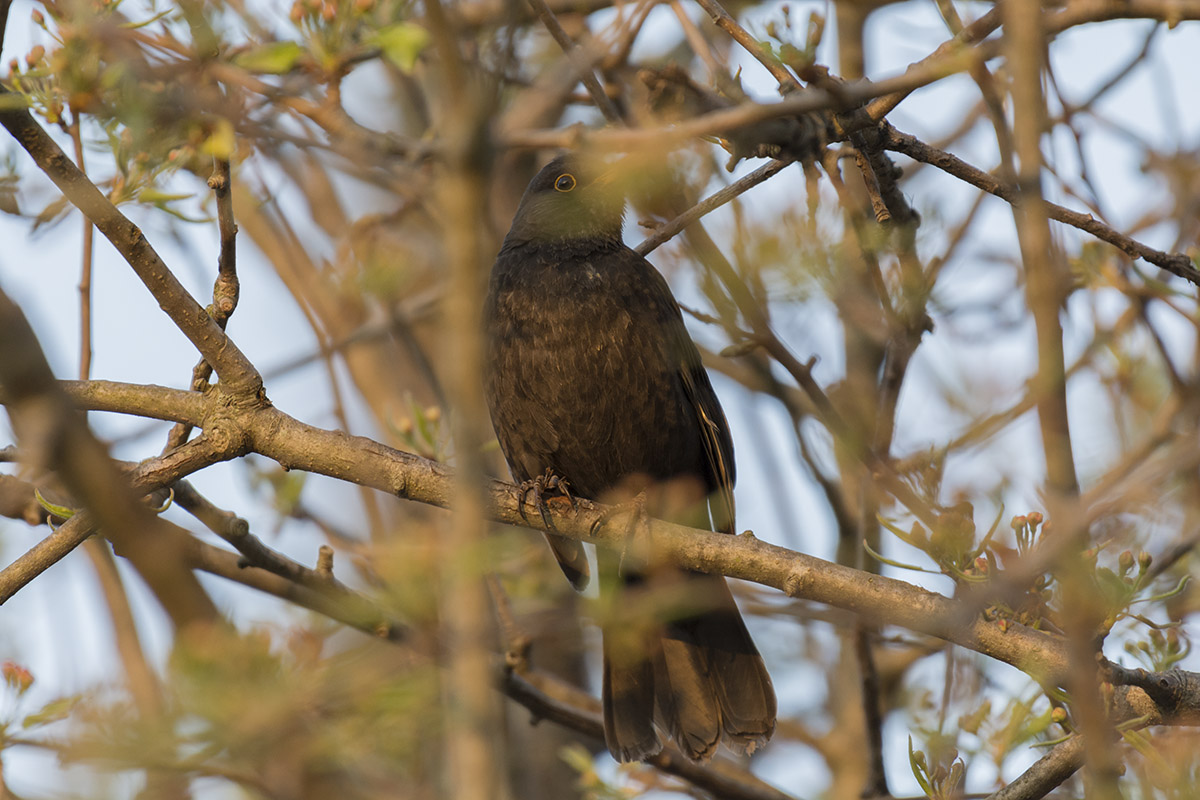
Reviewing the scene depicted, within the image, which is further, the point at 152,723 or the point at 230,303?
the point at 230,303

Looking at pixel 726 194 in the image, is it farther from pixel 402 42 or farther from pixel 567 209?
pixel 567 209

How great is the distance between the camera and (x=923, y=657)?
5.19 metres

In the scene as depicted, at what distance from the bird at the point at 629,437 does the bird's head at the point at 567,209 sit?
0.03 metres

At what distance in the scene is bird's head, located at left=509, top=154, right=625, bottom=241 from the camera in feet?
16.3

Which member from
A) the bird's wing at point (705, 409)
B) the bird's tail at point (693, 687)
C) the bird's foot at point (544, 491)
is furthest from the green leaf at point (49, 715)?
the bird's wing at point (705, 409)

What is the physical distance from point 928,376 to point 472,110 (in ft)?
13.8

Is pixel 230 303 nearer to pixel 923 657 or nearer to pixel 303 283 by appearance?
pixel 303 283

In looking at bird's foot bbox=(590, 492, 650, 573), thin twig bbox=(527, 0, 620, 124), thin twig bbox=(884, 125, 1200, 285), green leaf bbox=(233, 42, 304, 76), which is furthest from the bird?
green leaf bbox=(233, 42, 304, 76)

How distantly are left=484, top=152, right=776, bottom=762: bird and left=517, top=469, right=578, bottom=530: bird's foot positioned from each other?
0.8 inches

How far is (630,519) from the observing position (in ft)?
13.0

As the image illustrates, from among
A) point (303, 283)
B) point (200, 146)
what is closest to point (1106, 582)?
point (200, 146)

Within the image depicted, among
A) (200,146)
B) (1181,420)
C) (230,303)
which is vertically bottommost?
(230,303)

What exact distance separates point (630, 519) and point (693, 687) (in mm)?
1152

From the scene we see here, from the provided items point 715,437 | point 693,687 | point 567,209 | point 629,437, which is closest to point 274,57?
point 629,437
